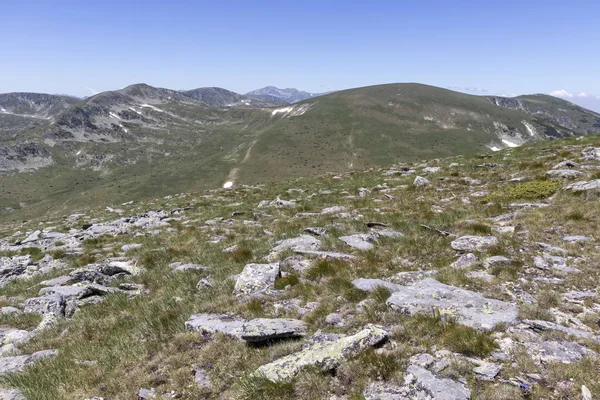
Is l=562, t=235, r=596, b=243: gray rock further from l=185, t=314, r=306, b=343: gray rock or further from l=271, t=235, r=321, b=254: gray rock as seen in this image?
l=185, t=314, r=306, b=343: gray rock

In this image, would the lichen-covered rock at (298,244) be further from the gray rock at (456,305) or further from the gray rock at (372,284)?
the gray rock at (456,305)

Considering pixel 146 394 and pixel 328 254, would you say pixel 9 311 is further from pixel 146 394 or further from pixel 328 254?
pixel 328 254

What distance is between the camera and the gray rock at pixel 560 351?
473 cm

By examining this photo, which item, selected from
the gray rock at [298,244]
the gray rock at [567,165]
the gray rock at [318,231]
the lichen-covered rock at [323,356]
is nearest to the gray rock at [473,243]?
the gray rock at [298,244]

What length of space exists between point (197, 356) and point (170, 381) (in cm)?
61

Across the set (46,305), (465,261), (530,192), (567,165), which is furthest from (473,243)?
(567,165)

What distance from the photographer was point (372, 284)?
7465 millimetres

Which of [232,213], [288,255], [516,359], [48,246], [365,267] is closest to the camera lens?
[516,359]

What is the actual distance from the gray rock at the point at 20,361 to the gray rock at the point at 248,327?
3033 millimetres

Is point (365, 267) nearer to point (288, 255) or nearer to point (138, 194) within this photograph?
point (288, 255)

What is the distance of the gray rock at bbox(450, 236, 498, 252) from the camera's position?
9.19m

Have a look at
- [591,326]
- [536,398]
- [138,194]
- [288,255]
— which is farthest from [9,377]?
[138,194]

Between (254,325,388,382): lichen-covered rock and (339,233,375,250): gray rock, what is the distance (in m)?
4.99

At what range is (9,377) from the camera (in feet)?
18.8
